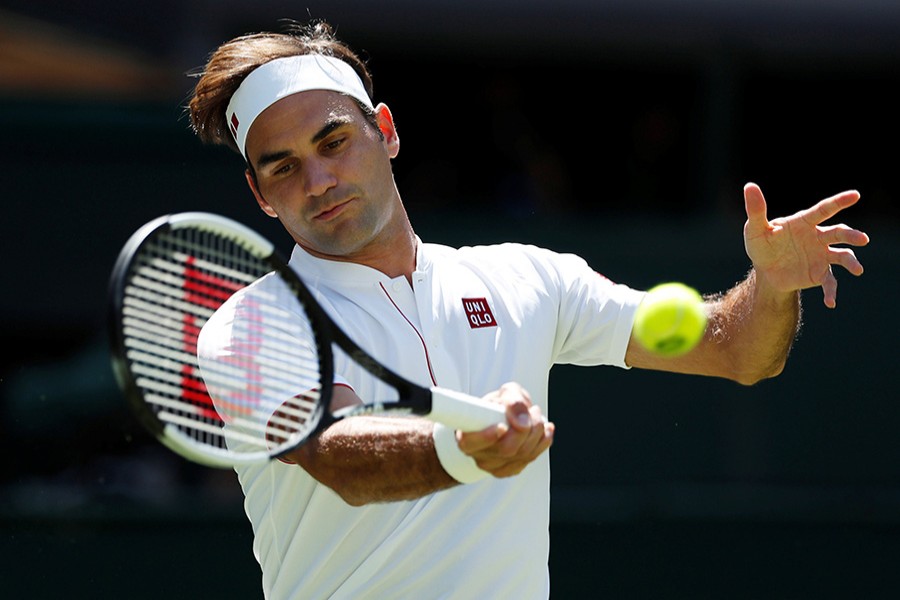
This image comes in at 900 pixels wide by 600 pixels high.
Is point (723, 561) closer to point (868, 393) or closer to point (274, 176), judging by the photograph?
point (868, 393)

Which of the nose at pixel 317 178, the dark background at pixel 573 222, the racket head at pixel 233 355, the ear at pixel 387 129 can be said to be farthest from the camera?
the dark background at pixel 573 222

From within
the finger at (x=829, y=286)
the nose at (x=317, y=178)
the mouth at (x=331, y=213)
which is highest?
the nose at (x=317, y=178)

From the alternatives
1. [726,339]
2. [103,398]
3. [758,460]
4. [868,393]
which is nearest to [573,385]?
[758,460]

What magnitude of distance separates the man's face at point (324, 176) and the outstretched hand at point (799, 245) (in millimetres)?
872

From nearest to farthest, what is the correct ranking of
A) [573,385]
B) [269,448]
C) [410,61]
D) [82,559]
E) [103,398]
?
[269,448]
[82,559]
[103,398]
[573,385]
[410,61]

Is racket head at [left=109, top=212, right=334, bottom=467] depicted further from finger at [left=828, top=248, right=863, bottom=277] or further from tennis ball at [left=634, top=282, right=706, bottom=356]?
finger at [left=828, top=248, right=863, bottom=277]

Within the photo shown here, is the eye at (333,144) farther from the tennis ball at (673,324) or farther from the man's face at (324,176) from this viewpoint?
the tennis ball at (673,324)

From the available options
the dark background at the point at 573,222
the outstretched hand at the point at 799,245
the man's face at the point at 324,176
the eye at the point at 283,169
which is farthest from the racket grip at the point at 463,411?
the dark background at the point at 573,222

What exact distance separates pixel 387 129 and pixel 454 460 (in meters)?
1.32

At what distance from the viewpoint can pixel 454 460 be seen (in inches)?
104

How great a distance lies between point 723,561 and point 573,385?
5.13 feet

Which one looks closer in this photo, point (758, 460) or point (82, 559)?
point (82, 559)

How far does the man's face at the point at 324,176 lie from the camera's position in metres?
3.33

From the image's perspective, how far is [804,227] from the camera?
11.1 ft
